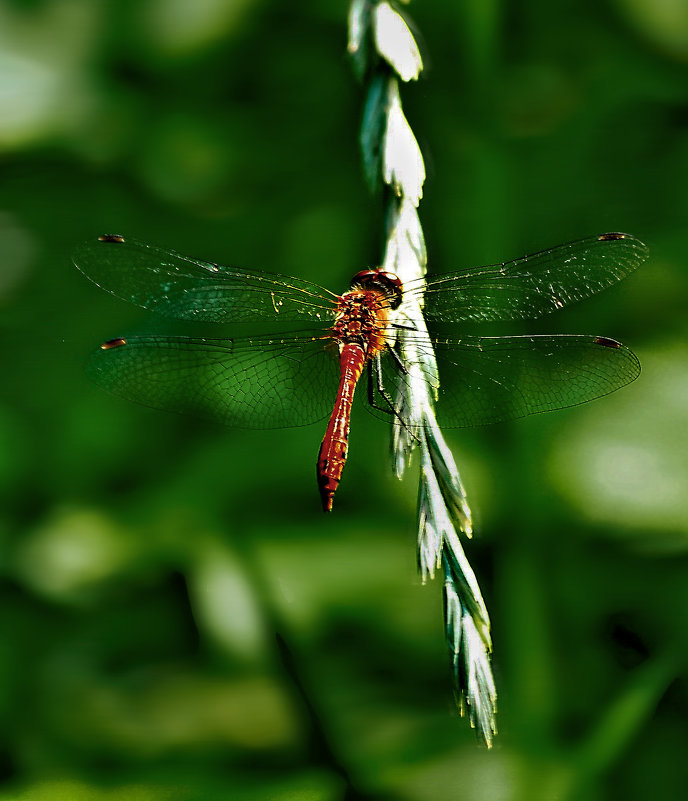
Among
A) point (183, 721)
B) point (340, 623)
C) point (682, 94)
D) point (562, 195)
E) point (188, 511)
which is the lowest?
point (183, 721)

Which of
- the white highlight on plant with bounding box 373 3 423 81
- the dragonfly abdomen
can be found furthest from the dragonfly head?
the white highlight on plant with bounding box 373 3 423 81

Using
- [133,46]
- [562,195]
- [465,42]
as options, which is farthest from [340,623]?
[133,46]

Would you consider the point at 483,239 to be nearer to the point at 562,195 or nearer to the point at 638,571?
the point at 562,195

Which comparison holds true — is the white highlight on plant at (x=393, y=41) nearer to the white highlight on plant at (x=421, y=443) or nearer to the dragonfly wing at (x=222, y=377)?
the white highlight on plant at (x=421, y=443)

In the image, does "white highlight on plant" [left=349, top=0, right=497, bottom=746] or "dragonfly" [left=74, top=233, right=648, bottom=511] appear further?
"dragonfly" [left=74, top=233, right=648, bottom=511]

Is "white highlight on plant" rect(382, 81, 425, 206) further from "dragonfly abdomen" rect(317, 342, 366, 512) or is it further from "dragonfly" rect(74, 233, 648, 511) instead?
"dragonfly abdomen" rect(317, 342, 366, 512)

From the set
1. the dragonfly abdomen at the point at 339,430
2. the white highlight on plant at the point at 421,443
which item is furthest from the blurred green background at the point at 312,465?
the white highlight on plant at the point at 421,443

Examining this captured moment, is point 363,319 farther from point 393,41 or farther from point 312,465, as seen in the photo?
point 393,41
